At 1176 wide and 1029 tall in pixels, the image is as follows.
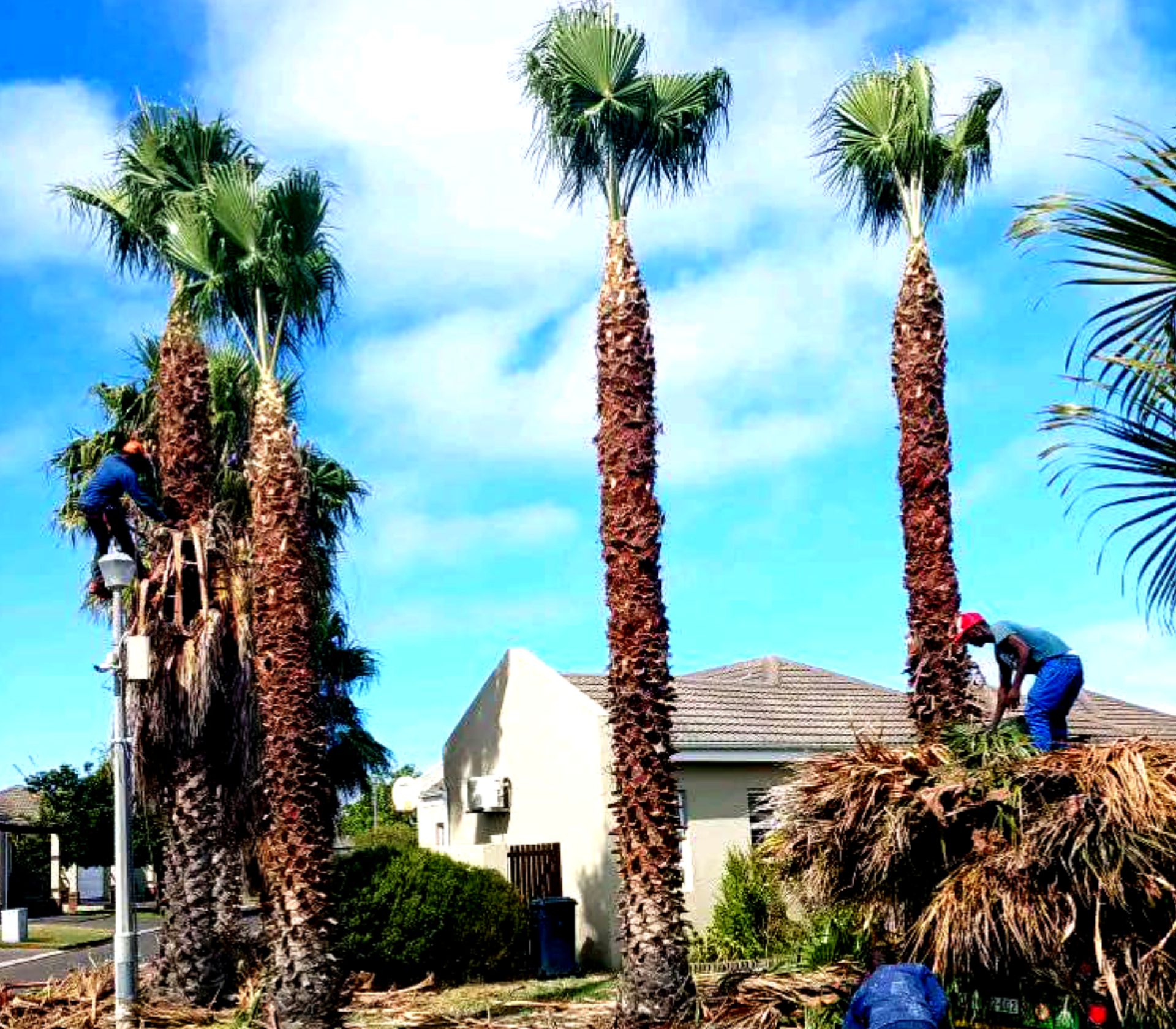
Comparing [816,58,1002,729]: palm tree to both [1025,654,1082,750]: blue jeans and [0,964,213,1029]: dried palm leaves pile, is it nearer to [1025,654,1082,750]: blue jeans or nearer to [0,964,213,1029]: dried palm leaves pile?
[1025,654,1082,750]: blue jeans

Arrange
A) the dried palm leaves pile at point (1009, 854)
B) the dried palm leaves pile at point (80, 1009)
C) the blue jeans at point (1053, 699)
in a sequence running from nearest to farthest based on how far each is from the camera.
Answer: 1. the dried palm leaves pile at point (1009, 854)
2. the blue jeans at point (1053, 699)
3. the dried palm leaves pile at point (80, 1009)

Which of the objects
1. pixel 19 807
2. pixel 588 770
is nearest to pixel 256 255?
pixel 588 770

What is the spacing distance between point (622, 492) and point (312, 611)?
4048 mm

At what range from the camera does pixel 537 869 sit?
72.3 feet

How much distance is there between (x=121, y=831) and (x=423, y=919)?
5672 millimetres

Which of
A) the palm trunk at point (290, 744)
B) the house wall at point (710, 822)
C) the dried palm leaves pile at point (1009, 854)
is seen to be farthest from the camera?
the house wall at point (710, 822)

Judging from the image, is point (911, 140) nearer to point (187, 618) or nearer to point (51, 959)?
point (187, 618)

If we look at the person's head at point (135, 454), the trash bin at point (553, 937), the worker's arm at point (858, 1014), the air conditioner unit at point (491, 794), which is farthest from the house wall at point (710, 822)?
the worker's arm at point (858, 1014)

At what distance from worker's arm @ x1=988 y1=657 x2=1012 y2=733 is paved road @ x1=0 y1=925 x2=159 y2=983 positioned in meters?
18.9

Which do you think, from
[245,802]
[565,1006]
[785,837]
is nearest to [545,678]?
[245,802]

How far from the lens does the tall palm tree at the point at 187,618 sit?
1797 cm

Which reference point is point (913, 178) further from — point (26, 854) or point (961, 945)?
point (26, 854)

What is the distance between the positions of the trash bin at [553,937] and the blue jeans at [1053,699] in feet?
39.5

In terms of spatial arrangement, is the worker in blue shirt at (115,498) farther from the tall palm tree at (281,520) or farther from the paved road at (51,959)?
the paved road at (51,959)
